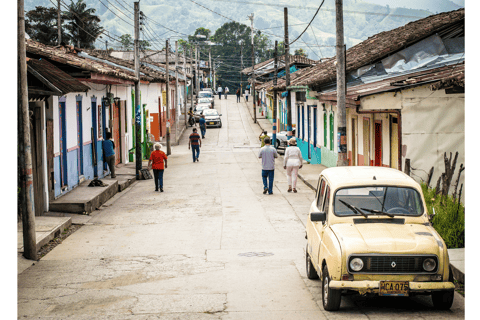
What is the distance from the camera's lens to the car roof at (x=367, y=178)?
817 cm

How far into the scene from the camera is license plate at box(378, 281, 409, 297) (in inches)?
277

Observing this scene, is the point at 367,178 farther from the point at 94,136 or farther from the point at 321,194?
the point at 94,136

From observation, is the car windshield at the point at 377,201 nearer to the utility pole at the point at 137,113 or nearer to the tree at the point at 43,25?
the utility pole at the point at 137,113

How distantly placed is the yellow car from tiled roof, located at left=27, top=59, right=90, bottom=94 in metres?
7.31

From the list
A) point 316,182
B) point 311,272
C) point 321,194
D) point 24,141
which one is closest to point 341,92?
point 316,182

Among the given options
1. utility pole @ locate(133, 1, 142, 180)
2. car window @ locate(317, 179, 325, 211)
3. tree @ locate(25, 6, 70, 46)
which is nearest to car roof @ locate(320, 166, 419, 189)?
car window @ locate(317, 179, 325, 211)

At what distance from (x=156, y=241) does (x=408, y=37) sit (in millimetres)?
11834

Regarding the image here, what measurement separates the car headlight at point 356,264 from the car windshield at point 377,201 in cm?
95

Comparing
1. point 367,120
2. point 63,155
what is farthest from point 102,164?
→ point 367,120

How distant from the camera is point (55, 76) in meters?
14.0

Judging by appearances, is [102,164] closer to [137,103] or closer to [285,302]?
[137,103]

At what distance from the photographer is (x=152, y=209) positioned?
Answer: 55.1ft

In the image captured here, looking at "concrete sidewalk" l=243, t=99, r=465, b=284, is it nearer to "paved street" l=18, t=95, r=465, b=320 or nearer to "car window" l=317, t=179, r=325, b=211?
"paved street" l=18, t=95, r=465, b=320

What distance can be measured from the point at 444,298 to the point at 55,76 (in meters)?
10.3
